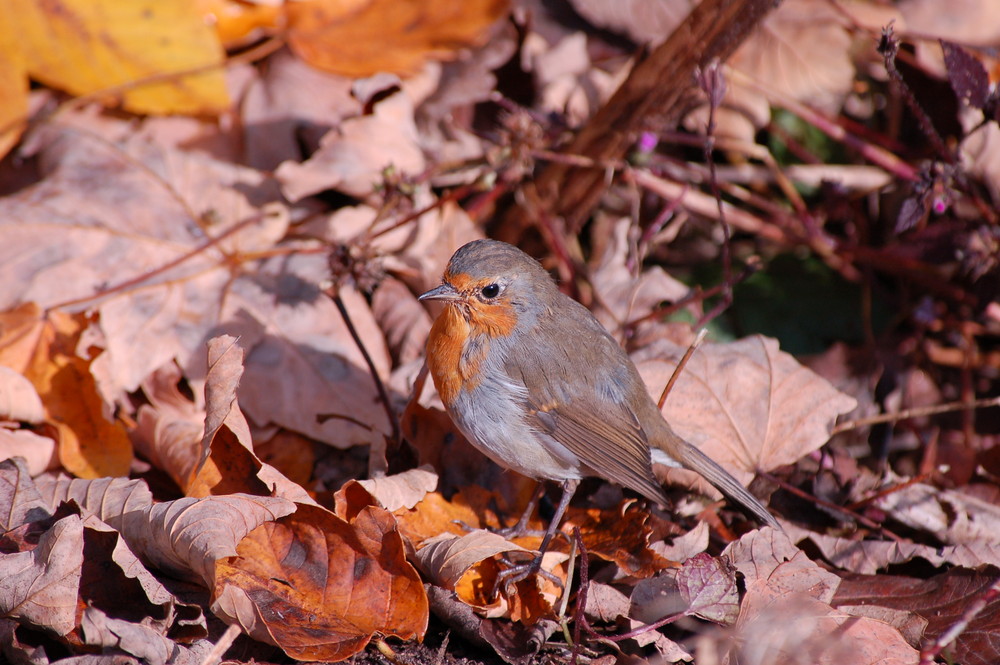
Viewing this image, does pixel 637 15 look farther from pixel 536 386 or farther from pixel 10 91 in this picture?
pixel 10 91

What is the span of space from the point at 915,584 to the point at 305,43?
3.68 metres

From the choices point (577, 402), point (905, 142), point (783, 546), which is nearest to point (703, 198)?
point (905, 142)

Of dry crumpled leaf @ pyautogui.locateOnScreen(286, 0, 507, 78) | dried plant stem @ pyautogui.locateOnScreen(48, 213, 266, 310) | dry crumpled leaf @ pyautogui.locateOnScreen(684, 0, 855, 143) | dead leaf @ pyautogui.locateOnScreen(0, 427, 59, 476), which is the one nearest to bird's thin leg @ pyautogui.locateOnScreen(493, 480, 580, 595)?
dead leaf @ pyautogui.locateOnScreen(0, 427, 59, 476)

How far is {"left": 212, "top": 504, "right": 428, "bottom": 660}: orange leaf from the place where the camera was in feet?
8.17

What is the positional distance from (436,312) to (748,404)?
1.49 m

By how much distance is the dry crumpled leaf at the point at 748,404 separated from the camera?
3.30 meters

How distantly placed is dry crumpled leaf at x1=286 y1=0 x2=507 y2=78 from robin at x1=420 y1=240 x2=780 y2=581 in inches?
68.0

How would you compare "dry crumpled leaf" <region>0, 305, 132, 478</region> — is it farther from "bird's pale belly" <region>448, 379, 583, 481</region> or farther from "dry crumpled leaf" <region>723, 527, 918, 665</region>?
"dry crumpled leaf" <region>723, 527, 918, 665</region>

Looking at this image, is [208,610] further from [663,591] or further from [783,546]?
[783,546]

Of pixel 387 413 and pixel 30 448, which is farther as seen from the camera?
pixel 387 413

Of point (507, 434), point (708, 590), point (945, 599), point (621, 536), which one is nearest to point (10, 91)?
point (507, 434)

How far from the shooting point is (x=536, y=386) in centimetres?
312

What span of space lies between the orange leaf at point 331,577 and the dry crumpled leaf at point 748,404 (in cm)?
138

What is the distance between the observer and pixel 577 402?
314 centimetres
